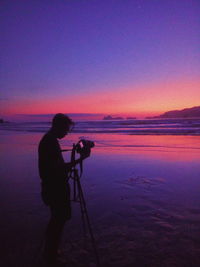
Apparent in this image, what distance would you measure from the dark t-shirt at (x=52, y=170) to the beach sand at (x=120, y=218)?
2.85 feet

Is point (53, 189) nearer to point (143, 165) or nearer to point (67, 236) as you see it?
point (67, 236)

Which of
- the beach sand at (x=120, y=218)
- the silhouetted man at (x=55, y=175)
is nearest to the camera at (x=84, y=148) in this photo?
the silhouetted man at (x=55, y=175)

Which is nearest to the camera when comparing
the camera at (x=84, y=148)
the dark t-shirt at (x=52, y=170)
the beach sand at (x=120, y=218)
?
the dark t-shirt at (x=52, y=170)

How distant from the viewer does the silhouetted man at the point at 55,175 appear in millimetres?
2822

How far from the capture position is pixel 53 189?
2.92 m

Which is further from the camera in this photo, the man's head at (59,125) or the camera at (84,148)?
the camera at (84,148)

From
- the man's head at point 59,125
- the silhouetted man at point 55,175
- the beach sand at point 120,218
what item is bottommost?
the beach sand at point 120,218

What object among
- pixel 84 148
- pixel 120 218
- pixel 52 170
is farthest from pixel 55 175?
pixel 120 218

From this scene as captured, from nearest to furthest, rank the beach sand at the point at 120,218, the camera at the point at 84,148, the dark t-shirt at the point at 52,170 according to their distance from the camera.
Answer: the dark t-shirt at the point at 52,170 → the camera at the point at 84,148 → the beach sand at the point at 120,218

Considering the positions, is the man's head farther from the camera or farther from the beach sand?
the beach sand

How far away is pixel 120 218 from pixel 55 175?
86.9 inches

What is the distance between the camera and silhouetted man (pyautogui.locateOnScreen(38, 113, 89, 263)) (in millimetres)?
2822

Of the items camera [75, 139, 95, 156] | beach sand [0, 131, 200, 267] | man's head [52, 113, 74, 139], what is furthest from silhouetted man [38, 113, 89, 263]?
Result: beach sand [0, 131, 200, 267]

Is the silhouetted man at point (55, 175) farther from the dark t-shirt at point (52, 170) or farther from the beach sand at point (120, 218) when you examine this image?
the beach sand at point (120, 218)
